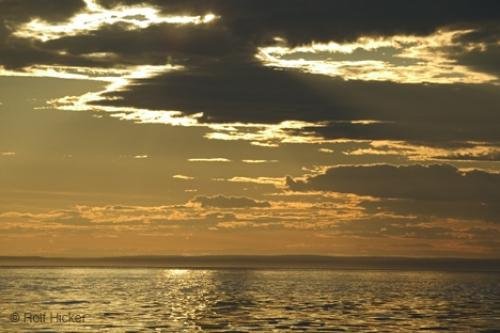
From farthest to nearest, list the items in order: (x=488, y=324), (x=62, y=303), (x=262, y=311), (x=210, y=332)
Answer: (x=62, y=303) < (x=262, y=311) < (x=488, y=324) < (x=210, y=332)

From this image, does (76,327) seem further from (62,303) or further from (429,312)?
(429,312)

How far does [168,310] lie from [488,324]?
3373cm

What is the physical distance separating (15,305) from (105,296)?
72.4 feet

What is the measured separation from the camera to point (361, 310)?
332 feet

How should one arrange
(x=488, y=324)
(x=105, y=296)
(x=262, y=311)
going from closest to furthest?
(x=488, y=324) < (x=262, y=311) < (x=105, y=296)

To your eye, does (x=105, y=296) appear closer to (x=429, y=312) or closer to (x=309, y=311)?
(x=309, y=311)


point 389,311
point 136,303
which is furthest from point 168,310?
point 389,311

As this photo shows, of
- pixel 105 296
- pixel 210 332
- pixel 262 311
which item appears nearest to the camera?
pixel 210 332

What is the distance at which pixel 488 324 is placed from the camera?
85.4 m

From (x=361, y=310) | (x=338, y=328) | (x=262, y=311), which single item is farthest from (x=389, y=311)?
(x=338, y=328)

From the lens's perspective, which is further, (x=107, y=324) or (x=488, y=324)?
(x=488, y=324)

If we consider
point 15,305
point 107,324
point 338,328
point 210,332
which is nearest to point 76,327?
point 107,324

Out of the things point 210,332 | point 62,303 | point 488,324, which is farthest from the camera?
point 62,303

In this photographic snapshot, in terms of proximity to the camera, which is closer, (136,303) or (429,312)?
(429,312)
